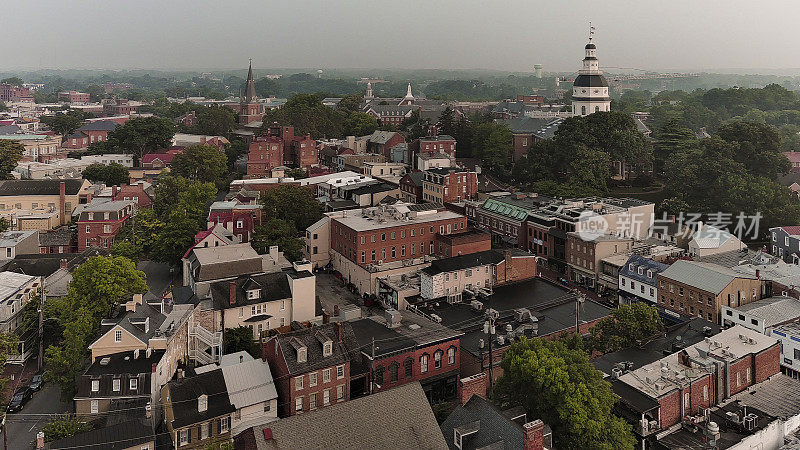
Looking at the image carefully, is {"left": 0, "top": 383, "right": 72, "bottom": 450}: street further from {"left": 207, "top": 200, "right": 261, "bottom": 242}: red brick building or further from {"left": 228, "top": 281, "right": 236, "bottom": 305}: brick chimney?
{"left": 207, "top": 200, "right": 261, "bottom": 242}: red brick building

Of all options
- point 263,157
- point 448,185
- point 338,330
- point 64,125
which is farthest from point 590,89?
point 64,125

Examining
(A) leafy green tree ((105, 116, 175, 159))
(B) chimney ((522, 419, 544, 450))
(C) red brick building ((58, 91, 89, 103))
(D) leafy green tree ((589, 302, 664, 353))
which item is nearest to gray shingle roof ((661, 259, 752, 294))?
(D) leafy green tree ((589, 302, 664, 353))

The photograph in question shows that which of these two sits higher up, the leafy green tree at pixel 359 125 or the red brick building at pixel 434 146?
the leafy green tree at pixel 359 125

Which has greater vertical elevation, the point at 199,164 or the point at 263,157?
the point at 263,157

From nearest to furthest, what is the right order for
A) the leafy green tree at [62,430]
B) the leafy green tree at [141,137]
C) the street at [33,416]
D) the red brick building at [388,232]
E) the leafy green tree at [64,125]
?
1. the leafy green tree at [62,430]
2. the street at [33,416]
3. the red brick building at [388,232]
4. the leafy green tree at [141,137]
5. the leafy green tree at [64,125]

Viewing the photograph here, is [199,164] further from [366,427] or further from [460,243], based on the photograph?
[366,427]

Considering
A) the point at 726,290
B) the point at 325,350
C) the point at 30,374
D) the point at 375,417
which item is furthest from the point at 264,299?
the point at 726,290

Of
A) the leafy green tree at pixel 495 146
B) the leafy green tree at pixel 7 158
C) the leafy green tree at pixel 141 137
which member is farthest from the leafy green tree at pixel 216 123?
the leafy green tree at pixel 495 146

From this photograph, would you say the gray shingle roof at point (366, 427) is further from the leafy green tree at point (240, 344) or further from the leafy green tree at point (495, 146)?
the leafy green tree at point (495, 146)
